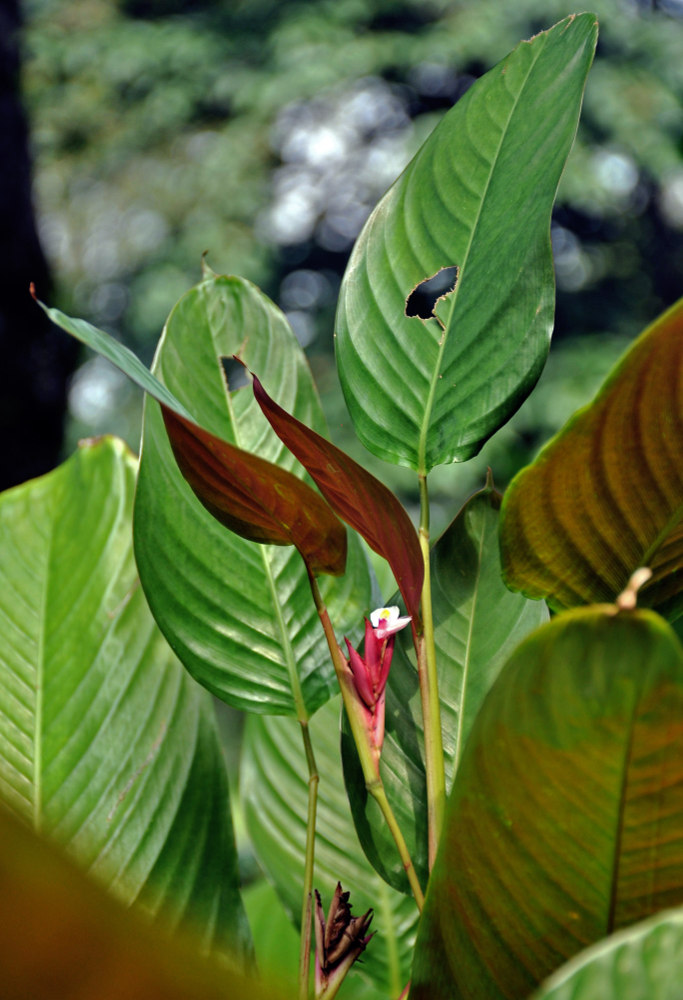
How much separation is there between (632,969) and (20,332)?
232 centimetres

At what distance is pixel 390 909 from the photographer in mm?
540

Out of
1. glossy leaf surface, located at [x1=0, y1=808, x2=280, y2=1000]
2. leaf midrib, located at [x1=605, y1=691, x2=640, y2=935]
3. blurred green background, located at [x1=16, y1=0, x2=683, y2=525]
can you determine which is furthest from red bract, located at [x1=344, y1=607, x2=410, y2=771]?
blurred green background, located at [x1=16, y1=0, x2=683, y2=525]

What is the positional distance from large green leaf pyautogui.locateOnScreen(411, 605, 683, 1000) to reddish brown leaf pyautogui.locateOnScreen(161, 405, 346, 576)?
0.43 ft

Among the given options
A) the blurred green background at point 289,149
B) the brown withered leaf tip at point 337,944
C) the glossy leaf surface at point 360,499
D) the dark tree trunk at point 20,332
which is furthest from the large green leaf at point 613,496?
the blurred green background at point 289,149

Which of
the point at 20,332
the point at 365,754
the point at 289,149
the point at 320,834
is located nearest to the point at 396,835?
the point at 365,754

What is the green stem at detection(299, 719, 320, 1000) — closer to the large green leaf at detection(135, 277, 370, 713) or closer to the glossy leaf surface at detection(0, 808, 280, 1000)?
the large green leaf at detection(135, 277, 370, 713)

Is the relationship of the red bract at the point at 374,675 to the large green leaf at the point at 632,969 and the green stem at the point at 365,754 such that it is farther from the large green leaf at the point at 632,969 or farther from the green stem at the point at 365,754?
the large green leaf at the point at 632,969

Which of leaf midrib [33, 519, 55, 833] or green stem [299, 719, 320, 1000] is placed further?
leaf midrib [33, 519, 55, 833]

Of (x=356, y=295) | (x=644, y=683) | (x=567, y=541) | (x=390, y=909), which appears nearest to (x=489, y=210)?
(x=356, y=295)

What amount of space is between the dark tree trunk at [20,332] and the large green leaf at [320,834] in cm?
162

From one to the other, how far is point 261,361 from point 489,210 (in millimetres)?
178

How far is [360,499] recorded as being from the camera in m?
0.35

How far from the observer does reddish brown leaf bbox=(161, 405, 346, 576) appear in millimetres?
319

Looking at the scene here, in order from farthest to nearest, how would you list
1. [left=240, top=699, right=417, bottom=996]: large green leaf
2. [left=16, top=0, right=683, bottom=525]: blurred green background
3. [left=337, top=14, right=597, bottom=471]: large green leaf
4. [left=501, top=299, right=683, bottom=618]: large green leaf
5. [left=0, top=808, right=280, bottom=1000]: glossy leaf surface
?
1. [left=16, top=0, right=683, bottom=525]: blurred green background
2. [left=240, top=699, right=417, bottom=996]: large green leaf
3. [left=337, top=14, right=597, bottom=471]: large green leaf
4. [left=501, top=299, right=683, bottom=618]: large green leaf
5. [left=0, top=808, right=280, bottom=1000]: glossy leaf surface
